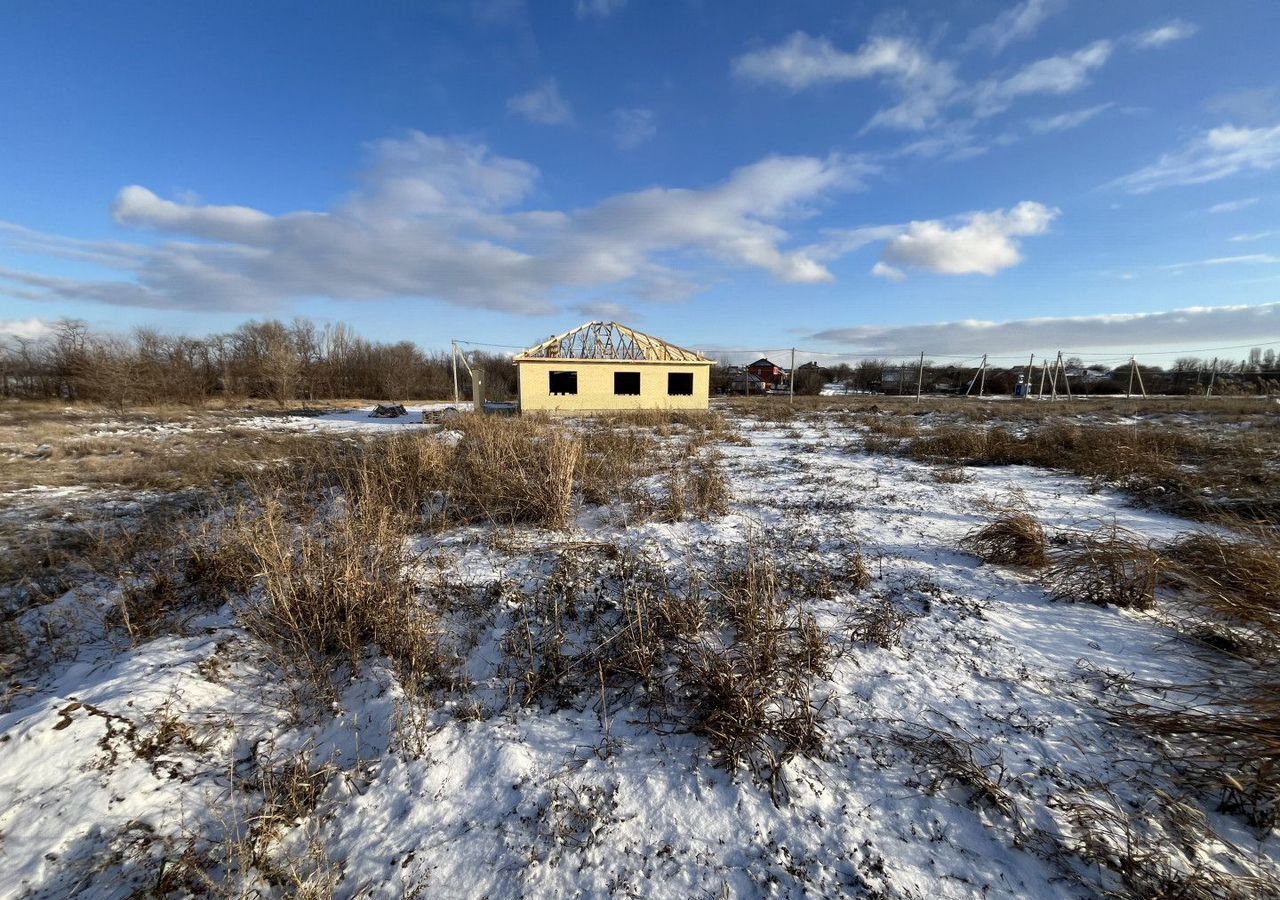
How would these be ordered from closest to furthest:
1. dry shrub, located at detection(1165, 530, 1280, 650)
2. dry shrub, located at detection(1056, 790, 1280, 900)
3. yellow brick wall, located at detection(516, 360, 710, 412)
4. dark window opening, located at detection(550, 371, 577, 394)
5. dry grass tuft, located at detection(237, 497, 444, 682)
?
dry shrub, located at detection(1056, 790, 1280, 900)
dry shrub, located at detection(1165, 530, 1280, 650)
dry grass tuft, located at detection(237, 497, 444, 682)
yellow brick wall, located at detection(516, 360, 710, 412)
dark window opening, located at detection(550, 371, 577, 394)

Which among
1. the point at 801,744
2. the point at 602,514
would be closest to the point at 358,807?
the point at 801,744

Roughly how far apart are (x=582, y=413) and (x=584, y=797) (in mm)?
19457

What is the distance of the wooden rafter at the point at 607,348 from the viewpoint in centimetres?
2103

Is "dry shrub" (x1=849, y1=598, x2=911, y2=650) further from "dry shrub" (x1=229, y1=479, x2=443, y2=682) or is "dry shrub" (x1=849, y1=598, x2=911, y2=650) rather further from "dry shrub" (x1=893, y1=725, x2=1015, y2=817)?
"dry shrub" (x1=229, y1=479, x2=443, y2=682)

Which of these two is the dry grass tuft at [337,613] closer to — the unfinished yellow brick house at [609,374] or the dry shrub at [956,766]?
the dry shrub at [956,766]

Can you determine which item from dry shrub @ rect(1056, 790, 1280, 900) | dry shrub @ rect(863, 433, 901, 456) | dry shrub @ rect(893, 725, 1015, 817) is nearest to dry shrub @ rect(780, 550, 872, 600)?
dry shrub @ rect(893, 725, 1015, 817)

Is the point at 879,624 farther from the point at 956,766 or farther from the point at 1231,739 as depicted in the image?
the point at 1231,739

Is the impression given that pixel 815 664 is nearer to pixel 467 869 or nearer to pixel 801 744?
pixel 801 744

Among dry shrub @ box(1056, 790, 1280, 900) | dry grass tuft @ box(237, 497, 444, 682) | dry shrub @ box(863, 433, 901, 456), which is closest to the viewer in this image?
dry shrub @ box(1056, 790, 1280, 900)

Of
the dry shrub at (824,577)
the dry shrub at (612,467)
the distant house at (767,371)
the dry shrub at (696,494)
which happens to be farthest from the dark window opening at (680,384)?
the distant house at (767,371)

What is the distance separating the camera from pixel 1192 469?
7.12m

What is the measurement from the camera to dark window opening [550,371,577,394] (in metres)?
21.7

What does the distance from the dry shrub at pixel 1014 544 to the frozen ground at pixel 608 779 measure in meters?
0.69

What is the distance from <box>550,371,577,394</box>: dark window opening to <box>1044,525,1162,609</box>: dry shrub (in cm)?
1942
